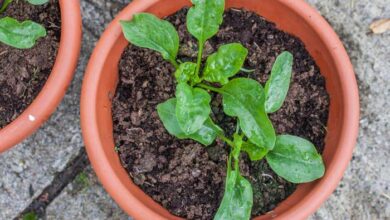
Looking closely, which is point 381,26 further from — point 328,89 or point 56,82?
point 56,82

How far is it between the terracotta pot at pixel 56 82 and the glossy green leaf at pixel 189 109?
359 millimetres

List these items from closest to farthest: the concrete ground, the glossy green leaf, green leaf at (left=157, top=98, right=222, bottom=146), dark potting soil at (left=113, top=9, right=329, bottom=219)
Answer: the glossy green leaf, green leaf at (left=157, top=98, right=222, bottom=146), dark potting soil at (left=113, top=9, right=329, bottom=219), the concrete ground

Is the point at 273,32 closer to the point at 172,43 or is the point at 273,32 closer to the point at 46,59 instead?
the point at 172,43

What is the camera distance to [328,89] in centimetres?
158

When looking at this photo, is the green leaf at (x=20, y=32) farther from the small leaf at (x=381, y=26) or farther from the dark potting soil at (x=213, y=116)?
the small leaf at (x=381, y=26)

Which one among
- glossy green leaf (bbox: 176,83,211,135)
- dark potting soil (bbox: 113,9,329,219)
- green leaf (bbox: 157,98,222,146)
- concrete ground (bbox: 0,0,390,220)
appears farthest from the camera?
concrete ground (bbox: 0,0,390,220)

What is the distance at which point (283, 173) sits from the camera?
4.75 feet

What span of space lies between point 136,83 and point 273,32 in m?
0.41

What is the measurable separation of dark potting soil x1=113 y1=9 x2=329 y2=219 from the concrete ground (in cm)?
35

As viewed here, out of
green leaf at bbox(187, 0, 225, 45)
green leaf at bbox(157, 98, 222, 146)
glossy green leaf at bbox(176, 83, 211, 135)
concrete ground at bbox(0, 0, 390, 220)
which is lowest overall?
concrete ground at bbox(0, 0, 390, 220)

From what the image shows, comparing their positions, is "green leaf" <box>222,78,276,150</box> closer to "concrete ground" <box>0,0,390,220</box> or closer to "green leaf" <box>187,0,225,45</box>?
"green leaf" <box>187,0,225,45</box>

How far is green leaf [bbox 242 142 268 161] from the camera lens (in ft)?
4.63

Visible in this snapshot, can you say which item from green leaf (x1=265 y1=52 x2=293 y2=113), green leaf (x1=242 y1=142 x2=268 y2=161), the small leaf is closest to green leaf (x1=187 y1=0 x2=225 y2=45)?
green leaf (x1=265 y1=52 x2=293 y2=113)

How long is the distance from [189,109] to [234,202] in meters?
0.26
